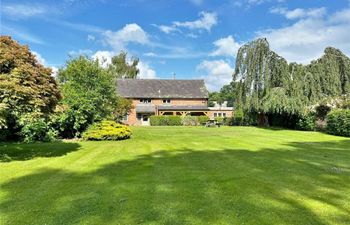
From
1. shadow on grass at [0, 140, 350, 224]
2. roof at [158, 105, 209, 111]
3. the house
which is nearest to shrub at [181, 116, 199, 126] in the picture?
the house

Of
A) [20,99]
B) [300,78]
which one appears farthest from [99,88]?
[300,78]

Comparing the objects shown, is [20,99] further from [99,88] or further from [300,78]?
[300,78]

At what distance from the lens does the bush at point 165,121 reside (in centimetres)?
4178

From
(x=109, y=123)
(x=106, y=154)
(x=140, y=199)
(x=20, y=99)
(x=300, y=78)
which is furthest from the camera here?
(x=300, y=78)

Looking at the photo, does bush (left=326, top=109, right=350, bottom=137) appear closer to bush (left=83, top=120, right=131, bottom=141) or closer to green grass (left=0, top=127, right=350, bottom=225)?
green grass (left=0, top=127, right=350, bottom=225)

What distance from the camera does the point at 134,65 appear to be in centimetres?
6950

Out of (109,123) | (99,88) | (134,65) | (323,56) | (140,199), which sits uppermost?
(134,65)

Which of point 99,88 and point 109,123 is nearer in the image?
point 109,123

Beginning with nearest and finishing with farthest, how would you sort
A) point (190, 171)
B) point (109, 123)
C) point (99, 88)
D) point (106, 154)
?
point (190, 171) → point (106, 154) → point (109, 123) → point (99, 88)

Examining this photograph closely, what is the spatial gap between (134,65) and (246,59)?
40.2 meters

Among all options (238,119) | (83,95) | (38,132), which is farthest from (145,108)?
(38,132)

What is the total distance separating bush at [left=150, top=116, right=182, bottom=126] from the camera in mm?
41781

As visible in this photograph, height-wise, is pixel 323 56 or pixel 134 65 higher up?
pixel 134 65

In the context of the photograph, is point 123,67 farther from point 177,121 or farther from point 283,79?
point 283,79
